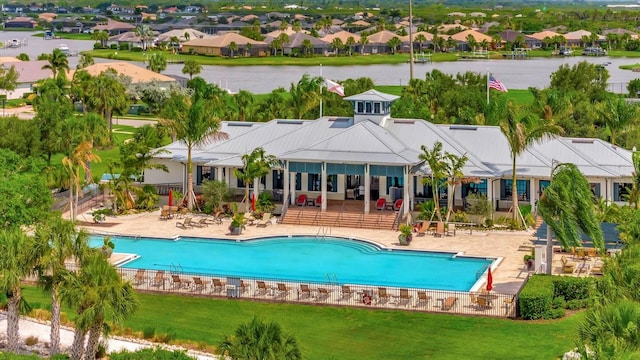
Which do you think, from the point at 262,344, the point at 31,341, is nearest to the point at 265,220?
the point at 31,341

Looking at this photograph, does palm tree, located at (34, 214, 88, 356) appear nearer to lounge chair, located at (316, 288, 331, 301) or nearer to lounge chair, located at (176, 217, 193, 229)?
lounge chair, located at (316, 288, 331, 301)

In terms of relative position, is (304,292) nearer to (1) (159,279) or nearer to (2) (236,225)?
(1) (159,279)

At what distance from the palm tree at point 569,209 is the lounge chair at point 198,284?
13283 millimetres

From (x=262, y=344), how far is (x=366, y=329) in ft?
40.6

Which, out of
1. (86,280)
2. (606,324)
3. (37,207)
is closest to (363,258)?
(37,207)

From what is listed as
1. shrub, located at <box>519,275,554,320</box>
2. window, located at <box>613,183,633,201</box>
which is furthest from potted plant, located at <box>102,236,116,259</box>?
window, located at <box>613,183,633,201</box>

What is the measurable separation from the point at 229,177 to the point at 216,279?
→ 1845 centimetres

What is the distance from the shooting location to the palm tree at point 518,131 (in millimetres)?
53281

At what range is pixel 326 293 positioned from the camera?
40.9m

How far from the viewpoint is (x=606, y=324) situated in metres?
25.1

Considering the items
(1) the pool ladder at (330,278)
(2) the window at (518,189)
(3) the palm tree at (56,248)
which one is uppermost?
(3) the palm tree at (56,248)

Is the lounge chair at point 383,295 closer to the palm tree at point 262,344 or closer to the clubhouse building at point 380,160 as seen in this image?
the palm tree at point 262,344

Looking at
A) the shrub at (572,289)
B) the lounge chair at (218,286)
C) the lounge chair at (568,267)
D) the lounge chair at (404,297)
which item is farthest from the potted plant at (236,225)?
the shrub at (572,289)

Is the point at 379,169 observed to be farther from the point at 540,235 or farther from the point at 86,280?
the point at 86,280
